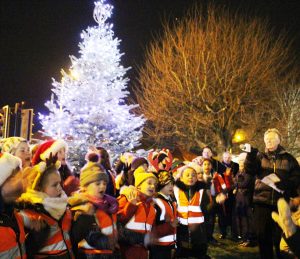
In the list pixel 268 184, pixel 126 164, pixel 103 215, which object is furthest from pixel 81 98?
pixel 103 215

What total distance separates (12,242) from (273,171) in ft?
13.5

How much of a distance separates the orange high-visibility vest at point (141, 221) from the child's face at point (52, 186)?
1.27 meters

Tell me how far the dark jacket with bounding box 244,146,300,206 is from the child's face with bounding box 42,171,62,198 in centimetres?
323

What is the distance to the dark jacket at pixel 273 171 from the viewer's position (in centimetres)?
544

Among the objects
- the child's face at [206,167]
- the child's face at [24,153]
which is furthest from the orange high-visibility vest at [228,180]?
the child's face at [24,153]

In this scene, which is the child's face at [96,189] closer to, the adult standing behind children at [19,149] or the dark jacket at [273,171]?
the adult standing behind children at [19,149]

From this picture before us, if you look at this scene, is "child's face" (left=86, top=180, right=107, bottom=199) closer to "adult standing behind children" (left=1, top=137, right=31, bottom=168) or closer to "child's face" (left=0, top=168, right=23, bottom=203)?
"child's face" (left=0, top=168, right=23, bottom=203)

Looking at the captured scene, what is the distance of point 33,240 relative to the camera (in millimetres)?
3182

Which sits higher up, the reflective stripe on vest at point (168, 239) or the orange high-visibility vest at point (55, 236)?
the orange high-visibility vest at point (55, 236)

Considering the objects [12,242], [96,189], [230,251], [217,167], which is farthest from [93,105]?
[12,242]

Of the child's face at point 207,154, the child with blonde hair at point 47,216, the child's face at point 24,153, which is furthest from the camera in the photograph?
the child's face at point 207,154

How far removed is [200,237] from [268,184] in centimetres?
138

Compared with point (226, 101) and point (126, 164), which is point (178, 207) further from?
point (226, 101)

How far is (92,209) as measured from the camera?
362cm
